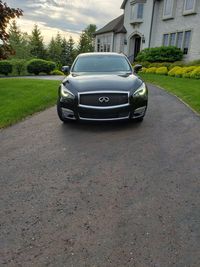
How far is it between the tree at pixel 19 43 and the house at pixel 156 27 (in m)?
18.1

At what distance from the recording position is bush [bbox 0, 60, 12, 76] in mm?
23875

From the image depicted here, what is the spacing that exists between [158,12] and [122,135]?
2528 centimetres

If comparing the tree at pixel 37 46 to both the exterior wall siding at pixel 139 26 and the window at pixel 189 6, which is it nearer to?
the exterior wall siding at pixel 139 26

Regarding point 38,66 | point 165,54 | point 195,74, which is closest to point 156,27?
point 165,54

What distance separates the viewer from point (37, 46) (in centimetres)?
5544

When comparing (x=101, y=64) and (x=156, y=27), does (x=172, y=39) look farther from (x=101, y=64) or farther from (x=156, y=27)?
(x=101, y=64)

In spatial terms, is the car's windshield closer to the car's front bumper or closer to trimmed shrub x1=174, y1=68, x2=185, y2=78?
the car's front bumper

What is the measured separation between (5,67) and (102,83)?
21.0 m

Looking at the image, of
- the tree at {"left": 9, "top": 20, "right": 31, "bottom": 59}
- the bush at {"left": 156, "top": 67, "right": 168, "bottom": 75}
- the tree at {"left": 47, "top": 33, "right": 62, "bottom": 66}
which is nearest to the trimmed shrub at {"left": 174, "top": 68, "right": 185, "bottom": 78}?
the bush at {"left": 156, "top": 67, "right": 168, "bottom": 75}

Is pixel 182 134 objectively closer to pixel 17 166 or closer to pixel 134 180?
pixel 134 180

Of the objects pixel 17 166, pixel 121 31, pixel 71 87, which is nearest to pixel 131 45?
pixel 121 31

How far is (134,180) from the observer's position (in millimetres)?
3713

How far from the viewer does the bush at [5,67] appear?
23.9 metres

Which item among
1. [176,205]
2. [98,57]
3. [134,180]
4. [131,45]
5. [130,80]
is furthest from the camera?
[131,45]
